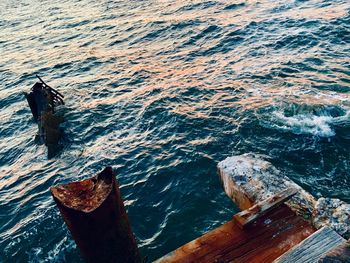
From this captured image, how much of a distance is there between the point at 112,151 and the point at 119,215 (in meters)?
7.18

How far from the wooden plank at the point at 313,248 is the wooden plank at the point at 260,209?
98cm

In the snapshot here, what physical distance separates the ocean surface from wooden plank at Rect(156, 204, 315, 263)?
8.79 ft

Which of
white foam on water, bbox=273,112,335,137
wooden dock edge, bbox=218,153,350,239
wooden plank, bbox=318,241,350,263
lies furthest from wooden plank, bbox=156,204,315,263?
white foam on water, bbox=273,112,335,137

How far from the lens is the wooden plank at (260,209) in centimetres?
496

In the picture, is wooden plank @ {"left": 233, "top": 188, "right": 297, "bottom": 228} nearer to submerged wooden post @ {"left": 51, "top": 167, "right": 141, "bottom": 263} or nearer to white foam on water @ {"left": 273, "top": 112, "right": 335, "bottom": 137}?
submerged wooden post @ {"left": 51, "top": 167, "right": 141, "bottom": 263}

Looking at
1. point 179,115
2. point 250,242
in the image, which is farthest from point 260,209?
point 179,115

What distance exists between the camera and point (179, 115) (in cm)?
1247

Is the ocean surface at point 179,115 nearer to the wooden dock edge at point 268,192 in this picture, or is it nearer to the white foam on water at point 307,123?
the white foam on water at point 307,123

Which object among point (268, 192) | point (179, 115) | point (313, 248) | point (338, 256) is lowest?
point (179, 115)

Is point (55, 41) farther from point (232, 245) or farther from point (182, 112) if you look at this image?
point (232, 245)

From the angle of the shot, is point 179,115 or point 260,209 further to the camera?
point 179,115

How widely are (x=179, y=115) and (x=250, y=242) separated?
805cm

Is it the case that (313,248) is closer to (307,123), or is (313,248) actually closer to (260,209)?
(260,209)

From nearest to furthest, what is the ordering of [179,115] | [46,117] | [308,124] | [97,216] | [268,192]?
[97,216] < [268,192] < [308,124] < [46,117] < [179,115]
